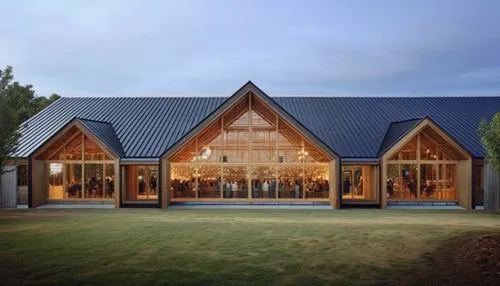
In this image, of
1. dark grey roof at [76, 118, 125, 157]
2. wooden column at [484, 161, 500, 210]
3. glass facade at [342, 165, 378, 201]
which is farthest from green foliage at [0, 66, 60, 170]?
wooden column at [484, 161, 500, 210]

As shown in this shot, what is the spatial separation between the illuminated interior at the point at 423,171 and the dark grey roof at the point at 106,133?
47.8 feet

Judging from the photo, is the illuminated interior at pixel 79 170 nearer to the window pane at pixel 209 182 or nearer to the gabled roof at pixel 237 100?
the gabled roof at pixel 237 100

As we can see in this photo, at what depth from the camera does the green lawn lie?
33.7 feet

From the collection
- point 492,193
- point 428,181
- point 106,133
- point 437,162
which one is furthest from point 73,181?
point 492,193

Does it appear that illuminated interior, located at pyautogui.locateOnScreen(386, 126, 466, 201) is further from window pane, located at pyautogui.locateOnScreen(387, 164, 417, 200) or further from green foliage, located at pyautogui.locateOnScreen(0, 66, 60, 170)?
green foliage, located at pyautogui.locateOnScreen(0, 66, 60, 170)

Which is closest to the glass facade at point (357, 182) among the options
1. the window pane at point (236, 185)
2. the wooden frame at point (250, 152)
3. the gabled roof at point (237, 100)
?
the wooden frame at point (250, 152)

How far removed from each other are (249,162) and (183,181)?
12.0ft

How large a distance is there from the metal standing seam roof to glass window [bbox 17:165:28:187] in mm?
849

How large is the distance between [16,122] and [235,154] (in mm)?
10830

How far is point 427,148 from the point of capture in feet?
87.2

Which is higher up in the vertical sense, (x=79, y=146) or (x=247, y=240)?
(x=79, y=146)

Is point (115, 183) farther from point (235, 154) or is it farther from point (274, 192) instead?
point (274, 192)

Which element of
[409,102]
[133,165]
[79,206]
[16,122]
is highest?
[409,102]

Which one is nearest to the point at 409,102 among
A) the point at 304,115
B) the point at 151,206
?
the point at 304,115
